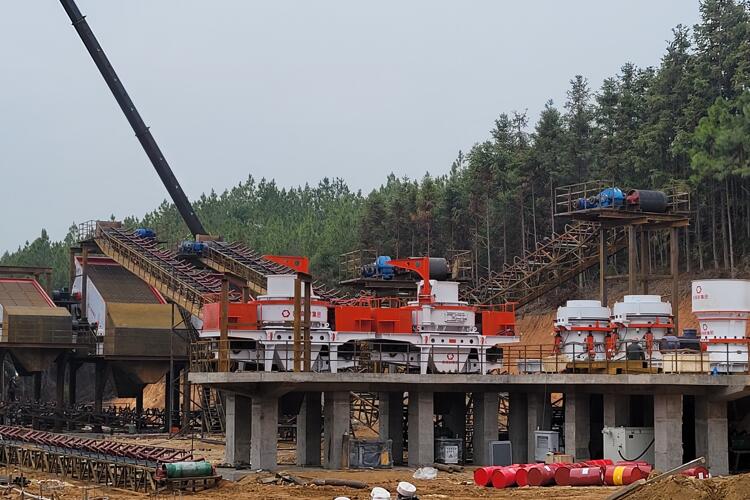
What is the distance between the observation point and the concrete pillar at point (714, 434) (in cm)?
4572

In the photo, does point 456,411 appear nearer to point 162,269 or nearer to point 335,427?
point 335,427

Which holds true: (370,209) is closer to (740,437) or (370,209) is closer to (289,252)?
(289,252)

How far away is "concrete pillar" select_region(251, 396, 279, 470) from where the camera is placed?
46000mm

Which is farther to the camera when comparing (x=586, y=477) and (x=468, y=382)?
(x=468, y=382)

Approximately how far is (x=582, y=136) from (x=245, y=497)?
65.5 m

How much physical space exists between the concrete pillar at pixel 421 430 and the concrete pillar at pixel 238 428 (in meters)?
6.01

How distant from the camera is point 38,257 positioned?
186000 millimetres

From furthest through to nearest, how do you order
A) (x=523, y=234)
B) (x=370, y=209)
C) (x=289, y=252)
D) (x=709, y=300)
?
(x=289, y=252), (x=370, y=209), (x=523, y=234), (x=709, y=300)

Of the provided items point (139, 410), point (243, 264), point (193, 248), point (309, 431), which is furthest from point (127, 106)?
point (309, 431)

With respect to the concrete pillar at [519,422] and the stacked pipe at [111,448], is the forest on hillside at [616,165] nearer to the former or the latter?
the concrete pillar at [519,422]

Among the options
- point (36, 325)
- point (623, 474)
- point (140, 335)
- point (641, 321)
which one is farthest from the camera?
point (36, 325)

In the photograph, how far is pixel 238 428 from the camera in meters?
48.8

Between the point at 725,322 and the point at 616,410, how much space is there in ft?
16.9

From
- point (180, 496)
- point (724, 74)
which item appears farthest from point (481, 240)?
point (180, 496)
